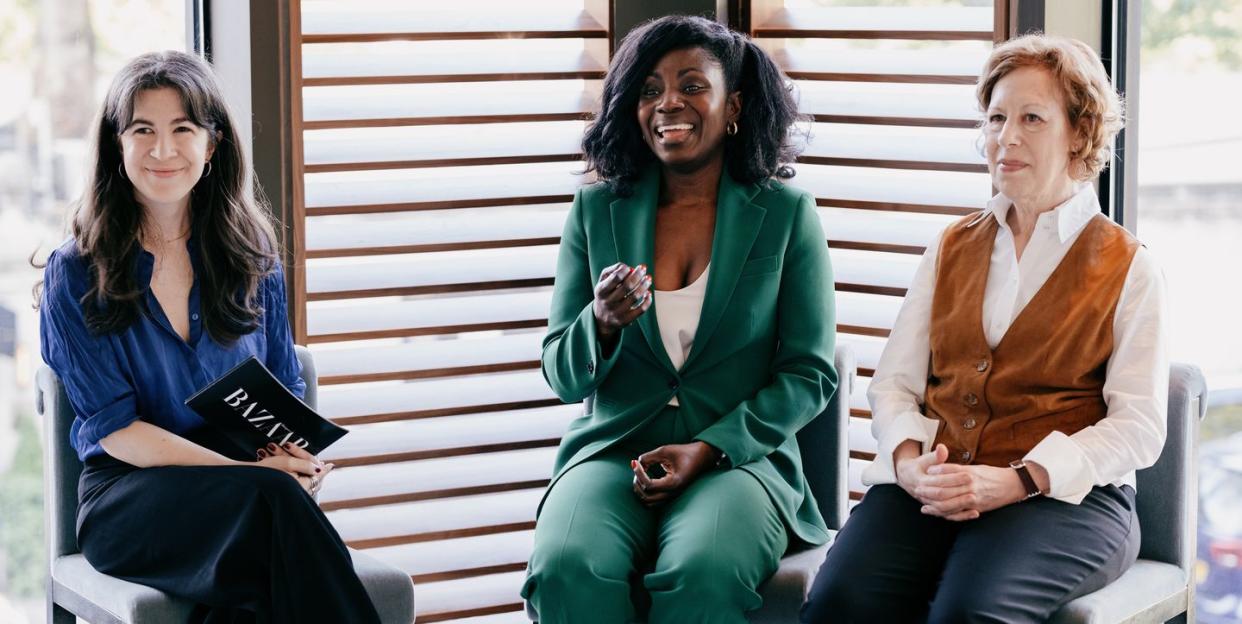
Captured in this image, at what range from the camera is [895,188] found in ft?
10.9

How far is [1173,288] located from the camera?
3.22m

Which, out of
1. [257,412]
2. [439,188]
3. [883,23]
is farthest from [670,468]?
[883,23]

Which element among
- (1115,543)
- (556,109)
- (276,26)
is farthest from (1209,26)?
(276,26)

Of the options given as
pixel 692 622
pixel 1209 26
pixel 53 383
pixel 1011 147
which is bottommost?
pixel 692 622

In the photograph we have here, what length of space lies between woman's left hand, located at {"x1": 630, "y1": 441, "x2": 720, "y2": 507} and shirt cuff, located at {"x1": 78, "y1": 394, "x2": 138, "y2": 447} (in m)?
0.96

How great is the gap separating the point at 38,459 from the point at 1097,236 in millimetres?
2421

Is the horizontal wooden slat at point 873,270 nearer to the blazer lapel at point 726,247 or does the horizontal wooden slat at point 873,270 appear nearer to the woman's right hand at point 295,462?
the blazer lapel at point 726,247

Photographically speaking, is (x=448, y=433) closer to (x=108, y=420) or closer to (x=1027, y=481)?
(x=108, y=420)

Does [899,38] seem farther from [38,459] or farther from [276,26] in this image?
[38,459]

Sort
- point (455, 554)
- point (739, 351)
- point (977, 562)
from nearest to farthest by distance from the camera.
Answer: point (977, 562), point (739, 351), point (455, 554)

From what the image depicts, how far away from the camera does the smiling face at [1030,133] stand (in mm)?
2633

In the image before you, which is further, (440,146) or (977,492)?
(440,146)

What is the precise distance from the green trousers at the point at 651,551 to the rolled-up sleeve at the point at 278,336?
0.61 metres

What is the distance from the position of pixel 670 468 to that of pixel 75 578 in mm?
1145
